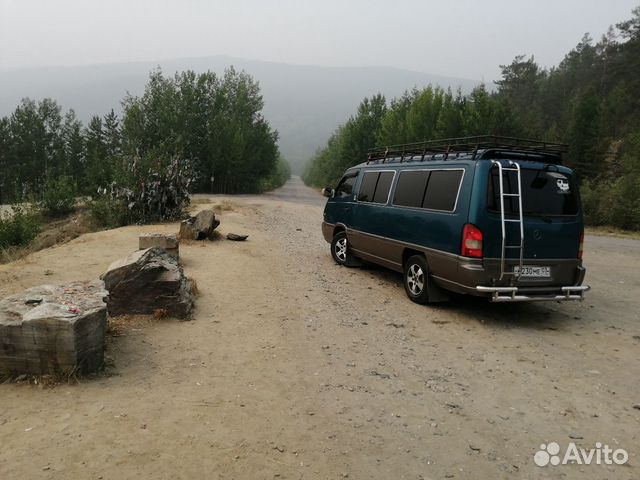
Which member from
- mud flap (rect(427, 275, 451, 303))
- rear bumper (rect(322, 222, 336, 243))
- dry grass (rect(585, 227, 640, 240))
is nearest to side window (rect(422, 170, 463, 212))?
mud flap (rect(427, 275, 451, 303))

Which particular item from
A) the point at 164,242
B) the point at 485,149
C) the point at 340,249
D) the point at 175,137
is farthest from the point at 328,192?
the point at 175,137

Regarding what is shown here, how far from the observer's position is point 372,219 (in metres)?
8.45

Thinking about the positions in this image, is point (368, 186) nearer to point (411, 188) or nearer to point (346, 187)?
point (346, 187)

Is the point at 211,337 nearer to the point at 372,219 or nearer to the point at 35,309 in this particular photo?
the point at 35,309

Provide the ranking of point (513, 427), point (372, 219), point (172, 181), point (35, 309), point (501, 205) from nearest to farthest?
point (513, 427), point (35, 309), point (501, 205), point (372, 219), point (172, 181)

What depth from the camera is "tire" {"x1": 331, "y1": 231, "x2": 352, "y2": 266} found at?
970cm

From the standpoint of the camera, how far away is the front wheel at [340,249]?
970 centimetres

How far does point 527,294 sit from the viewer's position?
6094mm

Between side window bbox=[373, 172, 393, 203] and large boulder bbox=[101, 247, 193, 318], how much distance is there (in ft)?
12.7

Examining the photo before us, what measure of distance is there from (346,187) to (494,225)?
14.1 feet

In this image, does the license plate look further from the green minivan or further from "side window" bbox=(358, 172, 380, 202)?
"side window" bbox=(358, 172, 380, 202)

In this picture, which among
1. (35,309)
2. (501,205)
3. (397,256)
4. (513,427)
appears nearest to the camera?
(513,427)

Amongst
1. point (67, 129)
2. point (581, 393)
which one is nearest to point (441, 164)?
point (581, 393)

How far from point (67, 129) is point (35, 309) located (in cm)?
7158
